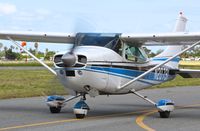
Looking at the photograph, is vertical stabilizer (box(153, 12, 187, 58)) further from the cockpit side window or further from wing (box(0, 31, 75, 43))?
wing (box(0, 31, 75, 43))

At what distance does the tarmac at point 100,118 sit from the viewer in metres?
9.66

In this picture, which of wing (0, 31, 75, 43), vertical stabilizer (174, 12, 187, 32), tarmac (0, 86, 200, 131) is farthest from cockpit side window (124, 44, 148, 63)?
vertical stabilizer (174, 12, 187, 32)

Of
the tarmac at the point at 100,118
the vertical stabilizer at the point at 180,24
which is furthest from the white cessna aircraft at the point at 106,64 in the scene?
the vertical stabilizer at the point at 180,24

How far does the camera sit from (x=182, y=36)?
12.1 m

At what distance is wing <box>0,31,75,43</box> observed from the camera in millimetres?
13477

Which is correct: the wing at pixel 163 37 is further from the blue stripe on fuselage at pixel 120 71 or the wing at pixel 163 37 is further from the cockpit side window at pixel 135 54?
the blue stripe on fuselage at pixel 120 71

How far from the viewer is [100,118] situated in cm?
1134

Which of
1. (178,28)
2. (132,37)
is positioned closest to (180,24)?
(178,28)

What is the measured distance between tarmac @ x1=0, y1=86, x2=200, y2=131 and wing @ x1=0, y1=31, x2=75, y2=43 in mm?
2122

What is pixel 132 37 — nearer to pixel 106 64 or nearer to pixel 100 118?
pixel 106 64

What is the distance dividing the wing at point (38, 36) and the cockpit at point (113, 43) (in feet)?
4.20

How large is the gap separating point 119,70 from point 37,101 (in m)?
4.95

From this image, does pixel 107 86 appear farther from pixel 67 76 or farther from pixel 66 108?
pixel 66 108

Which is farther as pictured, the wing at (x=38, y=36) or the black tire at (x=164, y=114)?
the wing at (x=38, y=36)
